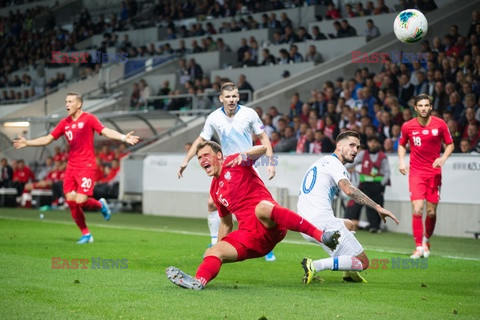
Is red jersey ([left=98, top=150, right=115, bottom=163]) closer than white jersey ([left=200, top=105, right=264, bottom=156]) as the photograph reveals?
No

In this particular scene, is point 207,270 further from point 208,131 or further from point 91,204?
point 91,204

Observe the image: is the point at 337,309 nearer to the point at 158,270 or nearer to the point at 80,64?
the point at 158,270

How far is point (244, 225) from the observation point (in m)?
8.69

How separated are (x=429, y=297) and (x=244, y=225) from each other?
202 cm

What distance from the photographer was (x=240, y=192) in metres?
8.73

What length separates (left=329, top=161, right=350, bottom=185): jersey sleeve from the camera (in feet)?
29.8

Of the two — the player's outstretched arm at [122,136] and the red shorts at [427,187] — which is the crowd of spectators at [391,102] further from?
the player's outstretched arm at [122,136]

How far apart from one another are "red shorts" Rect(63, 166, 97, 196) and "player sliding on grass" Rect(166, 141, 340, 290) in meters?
5.84

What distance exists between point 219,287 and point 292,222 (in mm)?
1122

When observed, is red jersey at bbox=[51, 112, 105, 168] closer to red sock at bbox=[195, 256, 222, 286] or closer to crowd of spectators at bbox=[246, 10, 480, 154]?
red sock at bbox=[195, 256, 222, 286]

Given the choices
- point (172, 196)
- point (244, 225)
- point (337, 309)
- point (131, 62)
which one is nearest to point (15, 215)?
point (172, 196)

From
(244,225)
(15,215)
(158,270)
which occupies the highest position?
(244,225)

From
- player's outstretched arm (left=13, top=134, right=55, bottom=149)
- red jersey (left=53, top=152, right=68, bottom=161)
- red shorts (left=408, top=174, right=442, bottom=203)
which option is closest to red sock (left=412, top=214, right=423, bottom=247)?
red shorts (left=408, top=174, right=442, bottom=203)

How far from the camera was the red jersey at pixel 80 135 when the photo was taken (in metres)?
14.3
